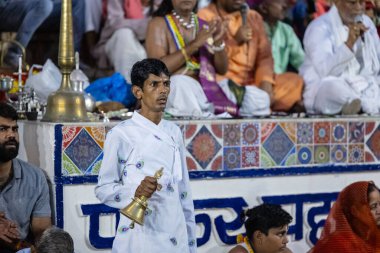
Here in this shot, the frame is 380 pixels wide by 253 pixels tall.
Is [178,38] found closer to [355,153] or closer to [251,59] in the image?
[251,59]

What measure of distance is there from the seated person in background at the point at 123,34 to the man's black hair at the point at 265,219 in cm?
249

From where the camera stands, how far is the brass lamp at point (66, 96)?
5891 millimetres

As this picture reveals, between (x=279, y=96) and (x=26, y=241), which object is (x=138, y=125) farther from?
(x=279, y=96)

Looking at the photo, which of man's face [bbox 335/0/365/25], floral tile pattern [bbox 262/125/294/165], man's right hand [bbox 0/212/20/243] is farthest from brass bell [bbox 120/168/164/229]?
man's face [bbox 335/0/365/25]

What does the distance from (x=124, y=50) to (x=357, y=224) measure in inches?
112

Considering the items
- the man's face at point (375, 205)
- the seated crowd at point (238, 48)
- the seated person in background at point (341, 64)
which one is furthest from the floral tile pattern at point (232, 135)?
the seated person in background at point (341, 64)

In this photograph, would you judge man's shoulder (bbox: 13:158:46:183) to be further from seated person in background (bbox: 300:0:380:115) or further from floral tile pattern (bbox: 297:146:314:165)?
seated person in background (bbox: 300:0:380:115)

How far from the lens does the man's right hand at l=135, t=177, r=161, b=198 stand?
425 cm

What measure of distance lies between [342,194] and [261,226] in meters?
0.74

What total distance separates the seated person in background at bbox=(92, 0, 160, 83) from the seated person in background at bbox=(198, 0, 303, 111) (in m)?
0.59

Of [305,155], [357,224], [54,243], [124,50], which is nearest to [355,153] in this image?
[305,155]

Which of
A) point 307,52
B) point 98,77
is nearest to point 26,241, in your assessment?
point 98,77

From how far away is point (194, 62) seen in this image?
23.6 feet

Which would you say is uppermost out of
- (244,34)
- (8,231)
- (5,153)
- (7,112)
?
(244,34)
